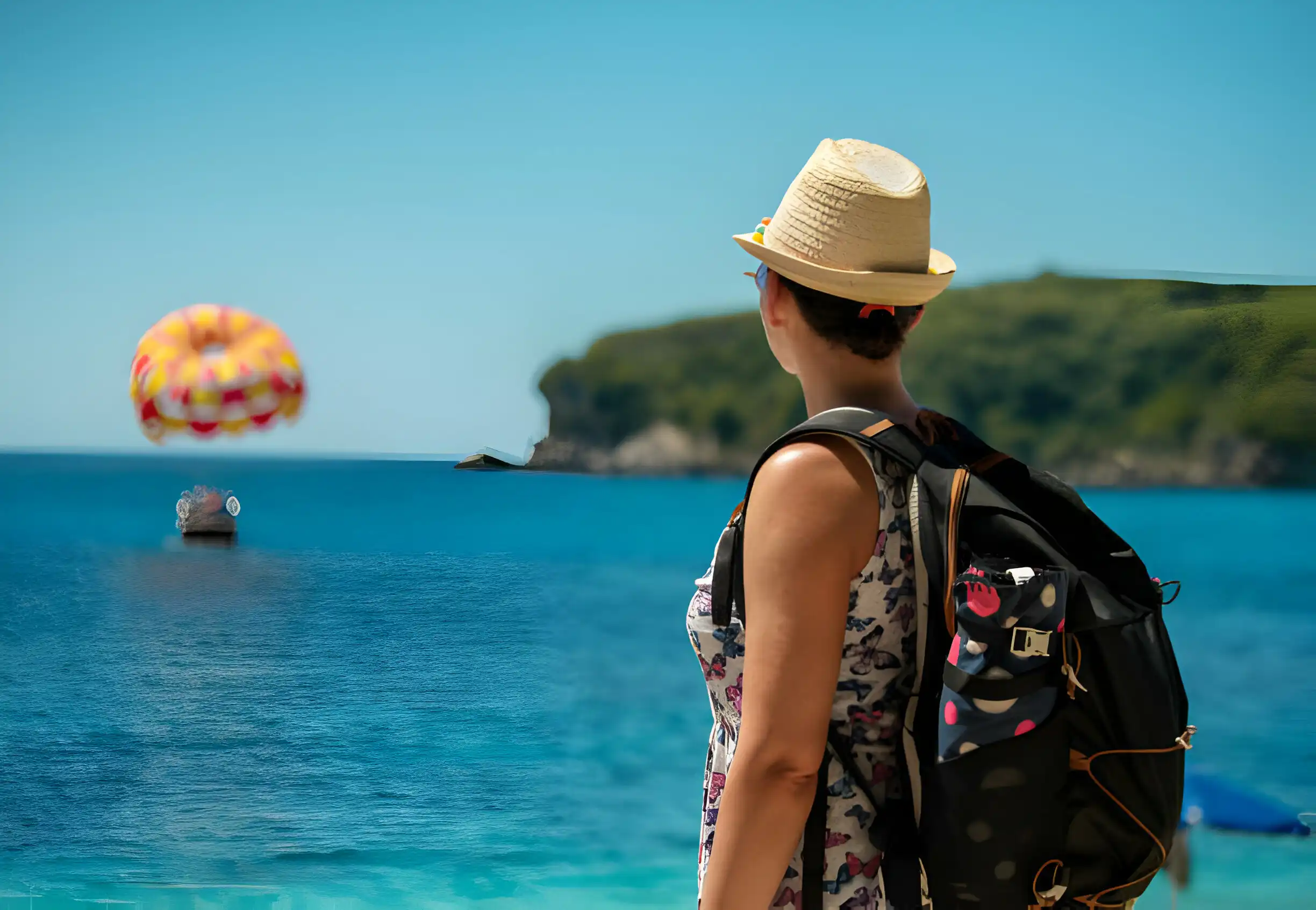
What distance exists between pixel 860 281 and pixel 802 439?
171mm

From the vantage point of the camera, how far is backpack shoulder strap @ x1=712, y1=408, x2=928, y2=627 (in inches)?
35.4

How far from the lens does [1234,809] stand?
473 cm

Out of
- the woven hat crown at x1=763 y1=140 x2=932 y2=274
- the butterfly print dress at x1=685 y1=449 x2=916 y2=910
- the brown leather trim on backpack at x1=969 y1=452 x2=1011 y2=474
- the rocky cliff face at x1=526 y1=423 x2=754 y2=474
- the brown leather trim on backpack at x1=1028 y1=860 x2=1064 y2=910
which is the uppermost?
the woven hat crown at x1=763 y1=140 x2=932 y2=274

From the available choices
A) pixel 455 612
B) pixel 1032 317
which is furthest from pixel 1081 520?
pixel 1032 317

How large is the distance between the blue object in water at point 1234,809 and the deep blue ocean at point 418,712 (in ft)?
3.79

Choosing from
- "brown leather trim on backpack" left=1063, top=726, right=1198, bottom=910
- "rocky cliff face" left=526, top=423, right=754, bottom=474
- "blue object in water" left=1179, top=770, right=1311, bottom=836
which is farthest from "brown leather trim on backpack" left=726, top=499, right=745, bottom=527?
"rocky cliff face" left=526, top=423, right=754, bottom=474

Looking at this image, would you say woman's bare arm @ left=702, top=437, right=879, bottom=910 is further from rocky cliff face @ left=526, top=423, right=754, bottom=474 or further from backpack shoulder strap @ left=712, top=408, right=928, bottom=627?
rocky cliff face @ left=526, top=423, right=754, bottom=474

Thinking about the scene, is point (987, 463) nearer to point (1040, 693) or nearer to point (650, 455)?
point (1040, 693)

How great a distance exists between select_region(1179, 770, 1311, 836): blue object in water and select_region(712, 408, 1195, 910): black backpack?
3.82 metres

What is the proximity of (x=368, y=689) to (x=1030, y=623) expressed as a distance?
2627cm

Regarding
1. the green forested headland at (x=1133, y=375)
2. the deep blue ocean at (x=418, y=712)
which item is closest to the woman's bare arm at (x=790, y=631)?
the deep blue ocean at (x=418, y=712)

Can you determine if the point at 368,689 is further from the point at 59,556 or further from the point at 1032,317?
the point at 1032,317

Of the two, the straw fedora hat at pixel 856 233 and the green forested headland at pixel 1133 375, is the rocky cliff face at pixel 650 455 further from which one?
the straw fedora hat at pixel 856 233

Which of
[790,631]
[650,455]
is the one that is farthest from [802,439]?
[650,455]
